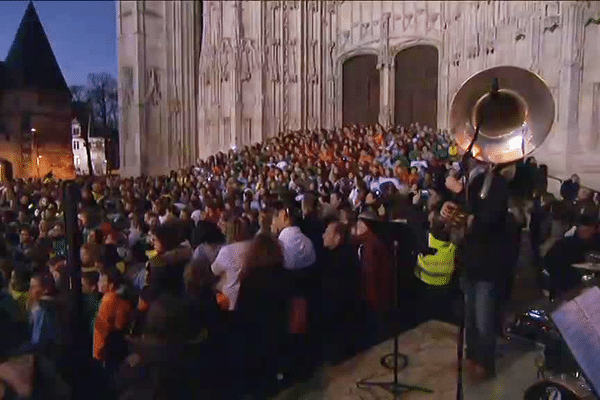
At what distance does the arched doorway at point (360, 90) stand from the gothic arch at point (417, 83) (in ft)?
3.43

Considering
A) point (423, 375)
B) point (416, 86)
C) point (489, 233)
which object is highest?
point (416, 86)

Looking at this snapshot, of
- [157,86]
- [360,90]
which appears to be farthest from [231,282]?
[157,86]

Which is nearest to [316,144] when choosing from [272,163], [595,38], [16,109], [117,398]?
[272,163]

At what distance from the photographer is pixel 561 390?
2.88m

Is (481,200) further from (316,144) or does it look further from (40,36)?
(316,144)

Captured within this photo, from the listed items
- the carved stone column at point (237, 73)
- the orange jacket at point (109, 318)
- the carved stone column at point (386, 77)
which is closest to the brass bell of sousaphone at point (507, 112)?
the orange jacket at point (109, 318)

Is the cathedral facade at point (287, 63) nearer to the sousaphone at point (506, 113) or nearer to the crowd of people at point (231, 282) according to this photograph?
the crowd of people at point (231, 282)

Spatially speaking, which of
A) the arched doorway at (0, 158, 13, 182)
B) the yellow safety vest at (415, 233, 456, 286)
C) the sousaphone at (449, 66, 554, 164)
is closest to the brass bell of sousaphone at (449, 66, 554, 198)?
the sousaphone at (449, 66, 554, 164)

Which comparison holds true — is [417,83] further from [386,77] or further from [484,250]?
[484,250]

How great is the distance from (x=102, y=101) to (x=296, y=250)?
223 cm

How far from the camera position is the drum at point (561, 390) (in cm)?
279

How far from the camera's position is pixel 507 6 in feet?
50.1

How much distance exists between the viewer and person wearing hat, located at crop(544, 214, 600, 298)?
4.88m

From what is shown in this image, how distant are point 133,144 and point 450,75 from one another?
14.7 m
